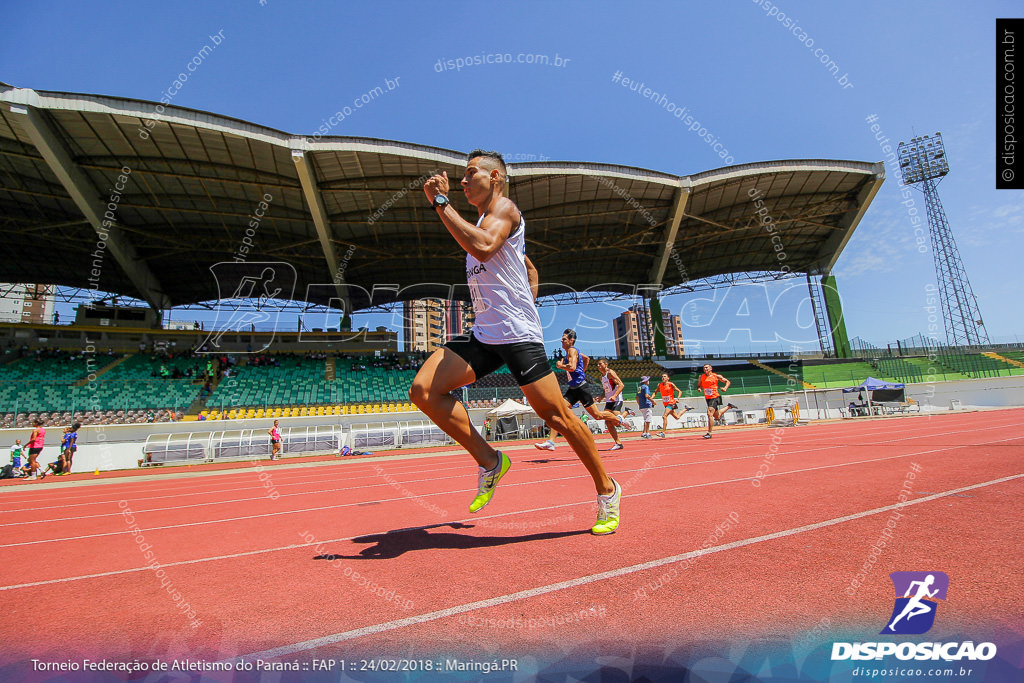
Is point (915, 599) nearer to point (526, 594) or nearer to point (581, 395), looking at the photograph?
point (526, 594)

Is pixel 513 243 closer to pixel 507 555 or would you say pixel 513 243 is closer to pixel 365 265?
pixel 507 555

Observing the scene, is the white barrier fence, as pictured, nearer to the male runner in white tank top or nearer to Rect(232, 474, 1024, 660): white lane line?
the male runner in white tank top

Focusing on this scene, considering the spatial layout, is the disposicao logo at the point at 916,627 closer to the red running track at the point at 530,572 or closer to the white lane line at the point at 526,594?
the red running track at the point at 530,572

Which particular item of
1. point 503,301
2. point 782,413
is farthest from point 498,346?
point 782,413

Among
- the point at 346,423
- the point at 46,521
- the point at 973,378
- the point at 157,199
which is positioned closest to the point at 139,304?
the point at 157,199

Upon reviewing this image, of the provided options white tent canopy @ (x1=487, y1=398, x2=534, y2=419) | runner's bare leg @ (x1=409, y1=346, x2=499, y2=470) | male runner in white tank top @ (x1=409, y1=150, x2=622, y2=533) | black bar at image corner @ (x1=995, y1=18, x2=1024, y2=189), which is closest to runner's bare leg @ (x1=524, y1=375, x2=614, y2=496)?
male runner in white tank top @ (x1=409, y1=150, x2=622, y2=533)

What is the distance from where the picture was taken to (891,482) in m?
3.78

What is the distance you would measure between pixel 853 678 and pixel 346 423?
2358cm

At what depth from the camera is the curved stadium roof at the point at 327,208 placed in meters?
19.9

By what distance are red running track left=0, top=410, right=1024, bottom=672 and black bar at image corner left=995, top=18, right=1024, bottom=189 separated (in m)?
3.07

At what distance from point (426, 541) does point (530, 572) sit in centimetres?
99

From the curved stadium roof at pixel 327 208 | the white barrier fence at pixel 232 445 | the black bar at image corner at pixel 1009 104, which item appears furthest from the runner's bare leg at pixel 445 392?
the curved stadium roof at pixel 327 208

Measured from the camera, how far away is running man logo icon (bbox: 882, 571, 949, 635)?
1.42 m

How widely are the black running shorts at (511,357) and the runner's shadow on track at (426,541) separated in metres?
0.91
